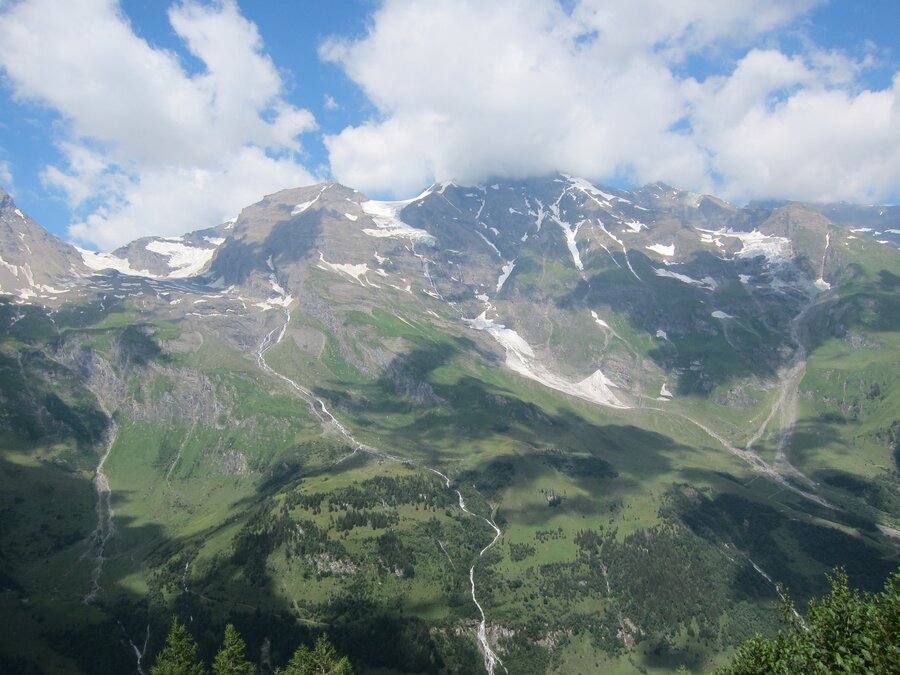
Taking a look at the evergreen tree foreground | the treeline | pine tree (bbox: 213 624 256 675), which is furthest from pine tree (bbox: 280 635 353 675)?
the evergreen tree foreground

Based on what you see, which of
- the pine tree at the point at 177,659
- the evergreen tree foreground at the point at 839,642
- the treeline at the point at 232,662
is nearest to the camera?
the evergreen tree foreground at the point at 839,642

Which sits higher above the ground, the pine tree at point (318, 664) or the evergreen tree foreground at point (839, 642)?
the evergreen tree foreground at point (839, 642)

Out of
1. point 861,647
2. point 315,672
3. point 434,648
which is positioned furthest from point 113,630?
point 861,647

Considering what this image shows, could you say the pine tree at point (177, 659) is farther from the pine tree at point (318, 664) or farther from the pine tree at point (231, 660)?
the pine tree at point (318, 664)

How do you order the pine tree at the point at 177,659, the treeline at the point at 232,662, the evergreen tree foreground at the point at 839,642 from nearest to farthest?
the evergreen tree foreground at the point at 839,642
the treeline at the point at 232,662
the pine tree at the point at 177,659

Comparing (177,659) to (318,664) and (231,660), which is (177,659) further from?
(318,664)

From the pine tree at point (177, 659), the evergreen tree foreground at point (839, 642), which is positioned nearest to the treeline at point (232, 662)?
the pine tree at point (177, 659)

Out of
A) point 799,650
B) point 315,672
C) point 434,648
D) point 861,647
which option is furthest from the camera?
point 434,648

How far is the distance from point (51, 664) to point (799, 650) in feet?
696

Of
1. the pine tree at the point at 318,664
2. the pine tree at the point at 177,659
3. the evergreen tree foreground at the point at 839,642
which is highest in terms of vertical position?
the evergreen tree foreground at the point at 839,642

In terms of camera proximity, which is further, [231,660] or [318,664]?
[231,660]

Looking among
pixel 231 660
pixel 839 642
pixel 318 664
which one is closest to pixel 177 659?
pixel 231 660

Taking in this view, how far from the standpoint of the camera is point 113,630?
7776 inches

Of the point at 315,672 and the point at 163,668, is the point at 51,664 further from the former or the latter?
the point at 315,672
